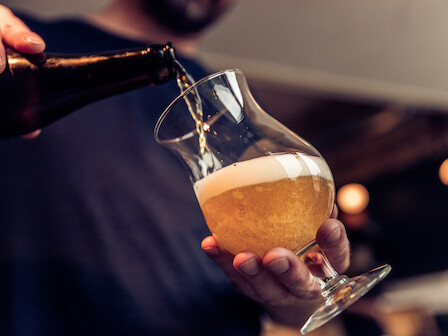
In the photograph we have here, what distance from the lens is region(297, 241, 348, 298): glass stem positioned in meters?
0.60

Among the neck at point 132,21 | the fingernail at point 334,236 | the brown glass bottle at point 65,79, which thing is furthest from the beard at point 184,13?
the fingernail at point 334,236

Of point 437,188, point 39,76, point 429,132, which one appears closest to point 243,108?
point 39,76

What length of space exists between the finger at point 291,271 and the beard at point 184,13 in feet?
3.50

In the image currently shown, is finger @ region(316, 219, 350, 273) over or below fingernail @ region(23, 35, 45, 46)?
below

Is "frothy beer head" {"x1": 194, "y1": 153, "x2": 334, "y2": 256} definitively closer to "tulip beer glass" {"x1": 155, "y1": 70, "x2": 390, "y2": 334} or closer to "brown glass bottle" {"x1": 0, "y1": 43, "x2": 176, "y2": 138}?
"tulip beer glass" {"x1": 155, "y1": 70, "x2": 390, "y2": 334}

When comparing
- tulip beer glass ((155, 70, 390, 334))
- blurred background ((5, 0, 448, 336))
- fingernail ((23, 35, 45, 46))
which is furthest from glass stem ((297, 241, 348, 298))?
blurred background ((5, 0, 448, 336))

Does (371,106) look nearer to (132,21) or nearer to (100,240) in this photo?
(132,21)

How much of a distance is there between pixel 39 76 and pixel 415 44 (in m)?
3.28

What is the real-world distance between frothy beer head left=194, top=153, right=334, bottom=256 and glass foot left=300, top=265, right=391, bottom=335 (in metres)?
0.09

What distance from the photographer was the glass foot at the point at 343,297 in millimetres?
565

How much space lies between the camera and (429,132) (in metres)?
4.47

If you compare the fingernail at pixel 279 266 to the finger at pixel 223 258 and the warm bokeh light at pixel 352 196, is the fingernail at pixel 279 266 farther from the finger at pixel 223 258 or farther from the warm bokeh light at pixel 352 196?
the warm bokeh light at pixel 352 196

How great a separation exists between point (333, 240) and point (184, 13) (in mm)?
1065

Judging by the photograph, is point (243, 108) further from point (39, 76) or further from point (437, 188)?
point (437, 188)
